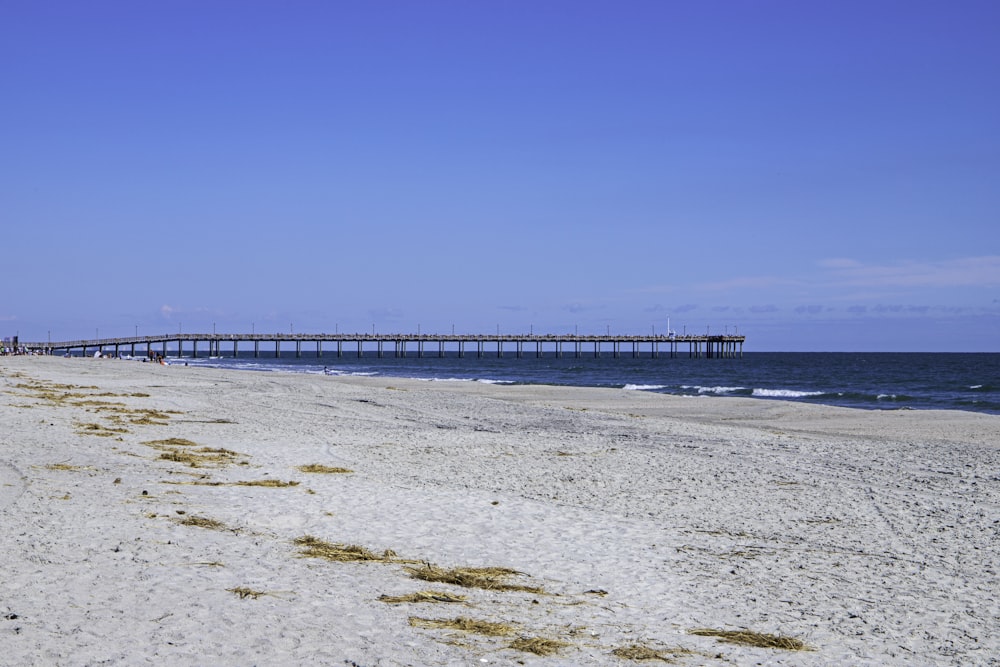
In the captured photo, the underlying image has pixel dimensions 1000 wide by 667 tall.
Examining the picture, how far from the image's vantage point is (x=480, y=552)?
7660 millimetres

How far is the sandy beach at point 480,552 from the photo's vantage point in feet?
17.4

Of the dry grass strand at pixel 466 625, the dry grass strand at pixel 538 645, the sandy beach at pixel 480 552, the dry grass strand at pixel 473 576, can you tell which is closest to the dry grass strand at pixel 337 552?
the sandy beach at pixel 480 552

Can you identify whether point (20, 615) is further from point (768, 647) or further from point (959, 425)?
point (959, 425)

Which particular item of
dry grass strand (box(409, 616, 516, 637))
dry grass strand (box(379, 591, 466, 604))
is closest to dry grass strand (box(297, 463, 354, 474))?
dry grass strand (box(379, 591, 466, 604))

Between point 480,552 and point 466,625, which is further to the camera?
point 480,552

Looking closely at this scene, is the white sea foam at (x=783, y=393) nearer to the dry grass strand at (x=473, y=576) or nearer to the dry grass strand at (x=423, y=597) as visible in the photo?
the dry grass strand at (x=473, y=576)

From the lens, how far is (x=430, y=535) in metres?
8.26

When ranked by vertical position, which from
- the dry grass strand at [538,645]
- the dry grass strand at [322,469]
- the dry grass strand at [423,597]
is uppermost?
the dry grass strand at [322,469]

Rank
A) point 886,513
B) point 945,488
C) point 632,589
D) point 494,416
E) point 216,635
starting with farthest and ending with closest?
point 494,416 → point 945,488 → point 886,513 → point 632,589 → point 216,635

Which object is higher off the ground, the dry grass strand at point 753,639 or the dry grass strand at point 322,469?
the dry grass strand at point 322,469

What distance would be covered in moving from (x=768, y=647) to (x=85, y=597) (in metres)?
4.22

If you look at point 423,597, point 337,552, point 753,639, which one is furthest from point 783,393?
point 423,597

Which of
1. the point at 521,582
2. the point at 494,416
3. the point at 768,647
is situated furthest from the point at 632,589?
the point at 494,416

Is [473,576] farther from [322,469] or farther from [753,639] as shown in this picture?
[322,469]
